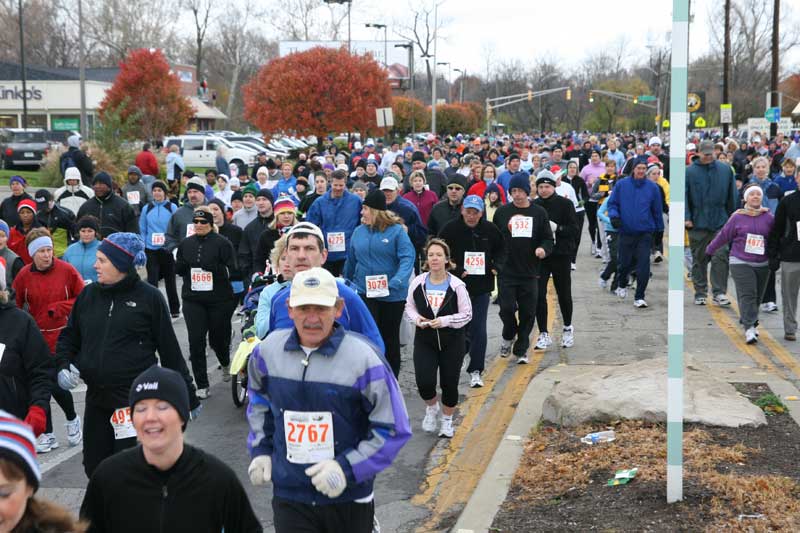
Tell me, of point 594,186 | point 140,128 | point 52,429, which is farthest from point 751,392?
point 140,128

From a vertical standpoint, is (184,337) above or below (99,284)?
below

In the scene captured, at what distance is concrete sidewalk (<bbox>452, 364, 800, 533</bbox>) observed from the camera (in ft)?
21.6

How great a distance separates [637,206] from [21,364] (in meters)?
10.2

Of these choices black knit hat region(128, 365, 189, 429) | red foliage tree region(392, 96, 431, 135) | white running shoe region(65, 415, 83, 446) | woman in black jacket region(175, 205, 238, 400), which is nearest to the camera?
→ black knit hat region(128, 365, 189, 429)

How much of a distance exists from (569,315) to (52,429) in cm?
602

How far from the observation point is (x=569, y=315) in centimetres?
1212

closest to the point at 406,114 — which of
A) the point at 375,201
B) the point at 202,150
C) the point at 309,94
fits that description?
the point at 202,150

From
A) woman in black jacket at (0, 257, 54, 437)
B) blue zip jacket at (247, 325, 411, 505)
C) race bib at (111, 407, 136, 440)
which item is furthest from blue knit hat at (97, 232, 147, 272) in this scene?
blue zip jacket at (247, 325, 411, 505)

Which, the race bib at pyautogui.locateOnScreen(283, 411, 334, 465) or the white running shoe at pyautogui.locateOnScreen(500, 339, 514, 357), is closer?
the race bib at pyautogui.locateOnScreen(283, 411, 334, 465)

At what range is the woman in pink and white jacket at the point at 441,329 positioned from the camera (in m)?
8.60

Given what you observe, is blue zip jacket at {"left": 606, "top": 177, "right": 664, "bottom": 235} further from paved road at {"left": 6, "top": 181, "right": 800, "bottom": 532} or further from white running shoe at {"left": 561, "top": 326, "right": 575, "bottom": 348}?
white running shoe at {"left": 561, "top": 326, "right": 575, "bottom": 348}

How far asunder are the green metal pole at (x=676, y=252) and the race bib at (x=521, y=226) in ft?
15.8

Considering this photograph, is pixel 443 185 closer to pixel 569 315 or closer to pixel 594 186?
pixel 594 186

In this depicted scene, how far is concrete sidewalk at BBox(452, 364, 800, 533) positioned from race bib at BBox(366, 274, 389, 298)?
1659 millimetres
